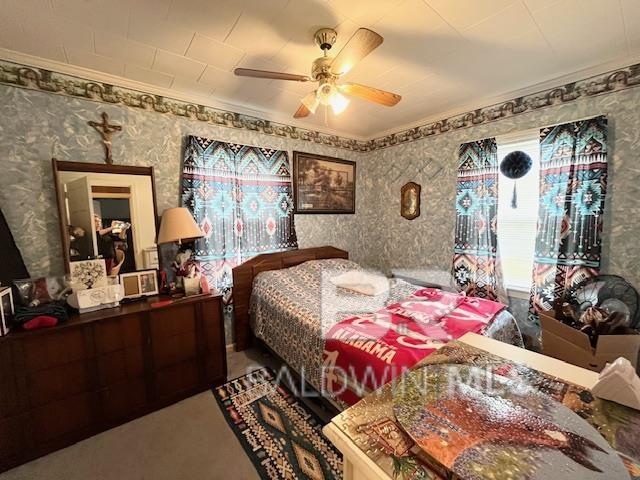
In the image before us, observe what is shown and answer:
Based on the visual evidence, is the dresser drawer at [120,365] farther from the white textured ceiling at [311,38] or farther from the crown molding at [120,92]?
the white textured ceiling at [311,38]

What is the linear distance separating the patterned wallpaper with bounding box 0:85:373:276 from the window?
302 centimetres

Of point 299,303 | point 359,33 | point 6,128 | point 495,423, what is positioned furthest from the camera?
point 299,303

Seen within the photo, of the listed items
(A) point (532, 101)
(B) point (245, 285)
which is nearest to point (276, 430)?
(B) point (245, 285)

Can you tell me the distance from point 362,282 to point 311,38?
1942 millimetres

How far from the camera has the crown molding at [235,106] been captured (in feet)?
5.98

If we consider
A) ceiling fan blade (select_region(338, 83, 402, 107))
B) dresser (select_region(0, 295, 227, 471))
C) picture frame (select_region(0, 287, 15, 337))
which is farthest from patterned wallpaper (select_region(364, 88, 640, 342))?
picture frame (select_region(0, 287, 15, 337))

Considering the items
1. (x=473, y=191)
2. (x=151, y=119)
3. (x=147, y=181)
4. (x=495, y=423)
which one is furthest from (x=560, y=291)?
(x=151, y=119)

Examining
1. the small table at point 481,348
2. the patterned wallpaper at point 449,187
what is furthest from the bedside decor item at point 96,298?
the patterned wallpaper at point 449,187

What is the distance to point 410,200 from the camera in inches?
131

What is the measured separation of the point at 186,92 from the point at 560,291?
365 centimetres

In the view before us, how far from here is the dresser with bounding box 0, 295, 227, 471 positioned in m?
1.51

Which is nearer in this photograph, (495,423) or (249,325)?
(495,423)

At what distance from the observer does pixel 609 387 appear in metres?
0.81

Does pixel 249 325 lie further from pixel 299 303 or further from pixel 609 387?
pixel 609 387
